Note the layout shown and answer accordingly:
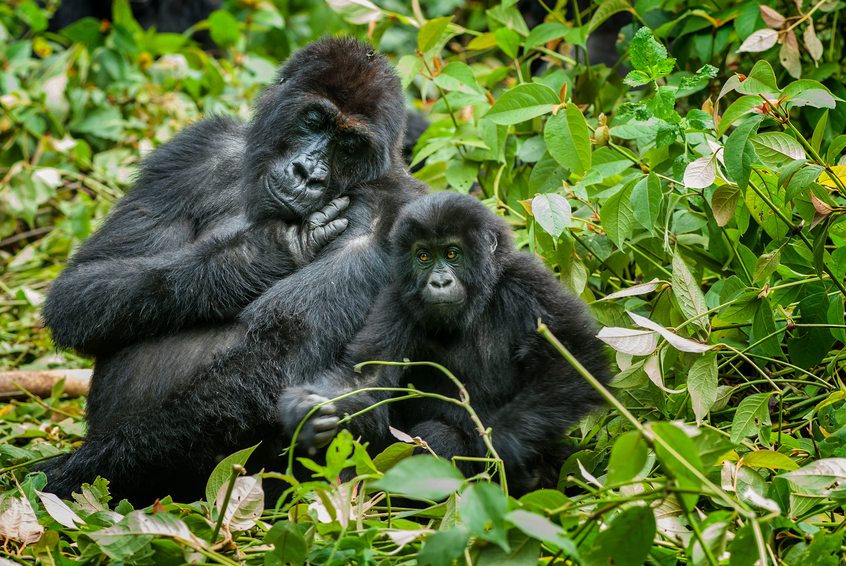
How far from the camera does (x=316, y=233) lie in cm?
342

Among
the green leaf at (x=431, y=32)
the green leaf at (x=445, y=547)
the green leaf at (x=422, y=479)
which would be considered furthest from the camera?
the green leaf at (x=431, y=32)

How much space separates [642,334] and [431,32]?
70.7 inches

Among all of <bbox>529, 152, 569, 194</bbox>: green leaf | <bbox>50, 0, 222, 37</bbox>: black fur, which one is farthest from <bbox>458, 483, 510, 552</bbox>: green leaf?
<bbox>50, 0, 222, 37</bbox>: black fur

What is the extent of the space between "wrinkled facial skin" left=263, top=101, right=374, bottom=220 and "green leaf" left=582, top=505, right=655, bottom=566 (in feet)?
5.59

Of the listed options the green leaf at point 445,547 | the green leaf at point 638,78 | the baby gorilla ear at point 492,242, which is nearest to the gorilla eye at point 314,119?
the baby gorilla ear at point 492,242

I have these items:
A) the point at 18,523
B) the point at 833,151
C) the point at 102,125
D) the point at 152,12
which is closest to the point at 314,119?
the point at 18,523

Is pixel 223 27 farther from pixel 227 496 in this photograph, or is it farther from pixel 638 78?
pixel 227 496

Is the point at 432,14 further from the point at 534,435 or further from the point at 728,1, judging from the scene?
the point at 534,435

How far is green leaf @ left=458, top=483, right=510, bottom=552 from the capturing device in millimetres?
1882

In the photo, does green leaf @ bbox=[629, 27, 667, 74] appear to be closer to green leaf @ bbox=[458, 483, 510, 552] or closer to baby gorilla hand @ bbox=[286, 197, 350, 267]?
baby gorilla hand @ bbox=[286, 197, 350, 267]

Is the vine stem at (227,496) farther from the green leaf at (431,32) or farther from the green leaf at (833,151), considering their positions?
the green leaf at (431,32)

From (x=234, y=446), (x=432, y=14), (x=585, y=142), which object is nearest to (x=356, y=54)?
(x=585, y=142)

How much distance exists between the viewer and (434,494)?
1874 mm

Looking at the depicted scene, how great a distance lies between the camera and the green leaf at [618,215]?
3170 mm
